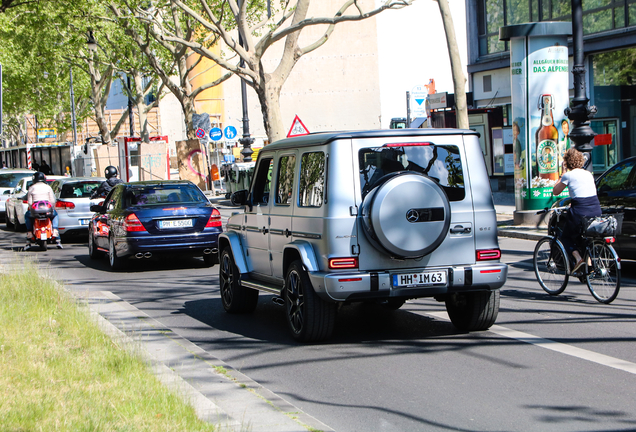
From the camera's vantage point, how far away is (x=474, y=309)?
768cm

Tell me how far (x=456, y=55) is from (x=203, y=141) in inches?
865

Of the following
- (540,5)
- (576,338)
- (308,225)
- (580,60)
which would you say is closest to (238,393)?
A: (308,225)

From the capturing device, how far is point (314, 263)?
7.19 meters

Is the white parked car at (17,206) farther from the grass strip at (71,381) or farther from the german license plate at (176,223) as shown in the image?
the grass strip at (71,381)

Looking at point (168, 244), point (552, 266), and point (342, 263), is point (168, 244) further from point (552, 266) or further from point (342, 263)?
point (342, 263)

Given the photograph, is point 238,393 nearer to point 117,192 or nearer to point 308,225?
point 308,225

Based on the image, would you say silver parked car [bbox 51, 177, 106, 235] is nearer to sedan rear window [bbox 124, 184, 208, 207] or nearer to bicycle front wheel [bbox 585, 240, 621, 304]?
sedan rear window [bbox 124, 184, 208, 207]

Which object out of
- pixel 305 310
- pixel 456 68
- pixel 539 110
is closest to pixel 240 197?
pixel 305 310

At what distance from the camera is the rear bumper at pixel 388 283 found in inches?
273

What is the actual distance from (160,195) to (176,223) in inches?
33.9

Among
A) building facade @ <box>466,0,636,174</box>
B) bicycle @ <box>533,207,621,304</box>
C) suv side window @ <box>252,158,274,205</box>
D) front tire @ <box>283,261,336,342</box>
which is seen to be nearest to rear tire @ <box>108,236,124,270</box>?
suv side window @ <box>252,158,274,205</box>

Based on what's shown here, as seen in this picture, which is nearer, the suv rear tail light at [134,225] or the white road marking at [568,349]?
the white road marking at [568,349]

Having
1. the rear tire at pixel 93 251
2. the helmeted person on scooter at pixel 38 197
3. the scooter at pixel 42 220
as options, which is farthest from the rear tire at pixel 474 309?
the helmeted person on scooter at pixel 38 197

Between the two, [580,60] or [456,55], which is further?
[456,55]
